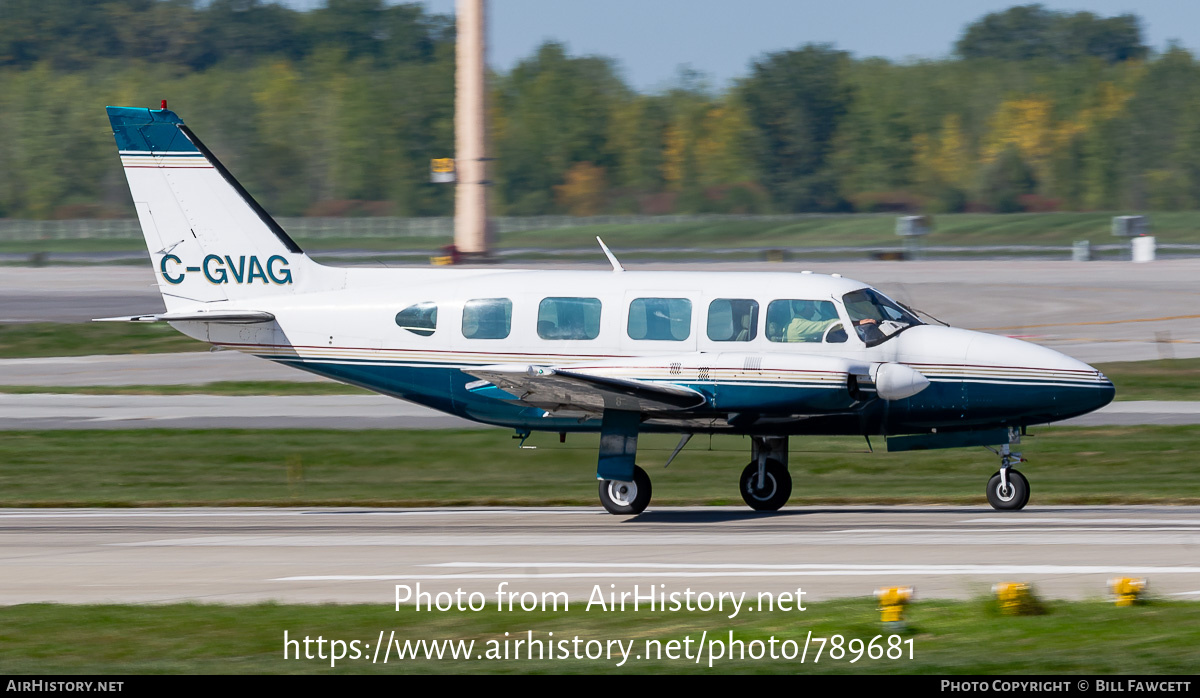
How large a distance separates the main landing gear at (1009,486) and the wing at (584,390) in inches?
142

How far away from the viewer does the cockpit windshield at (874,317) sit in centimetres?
1727

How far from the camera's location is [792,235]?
9956 cm

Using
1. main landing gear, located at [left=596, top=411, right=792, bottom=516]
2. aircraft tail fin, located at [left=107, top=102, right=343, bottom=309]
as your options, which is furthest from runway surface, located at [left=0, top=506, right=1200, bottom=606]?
aircraft tail fin, located at [left=107, top=102, right=343, bottom=309]

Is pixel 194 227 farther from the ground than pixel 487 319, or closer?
farther from the ground

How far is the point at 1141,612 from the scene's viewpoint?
1102 cm

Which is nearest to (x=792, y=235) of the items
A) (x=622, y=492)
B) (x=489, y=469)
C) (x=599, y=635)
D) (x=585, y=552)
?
(x=489, y=469)

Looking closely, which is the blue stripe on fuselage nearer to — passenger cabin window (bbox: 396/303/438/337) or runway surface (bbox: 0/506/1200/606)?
passenger cabin window (bbox: 396/303/438/337)

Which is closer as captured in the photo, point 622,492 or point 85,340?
point 622,492

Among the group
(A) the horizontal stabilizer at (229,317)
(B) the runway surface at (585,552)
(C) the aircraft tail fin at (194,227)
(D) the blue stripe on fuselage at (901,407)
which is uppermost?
(C) the aircraft tail fin at (194,227)

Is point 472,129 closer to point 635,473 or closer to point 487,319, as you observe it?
point 487,319

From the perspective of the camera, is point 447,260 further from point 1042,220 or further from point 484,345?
point 1042,220

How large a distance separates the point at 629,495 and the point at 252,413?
43.8 feet

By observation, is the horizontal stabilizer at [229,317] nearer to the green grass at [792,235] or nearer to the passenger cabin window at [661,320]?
the passenger cabin window at [661,320]

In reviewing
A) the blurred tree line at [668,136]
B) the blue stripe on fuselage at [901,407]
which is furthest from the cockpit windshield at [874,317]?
the blurred tree line at [668,136]
